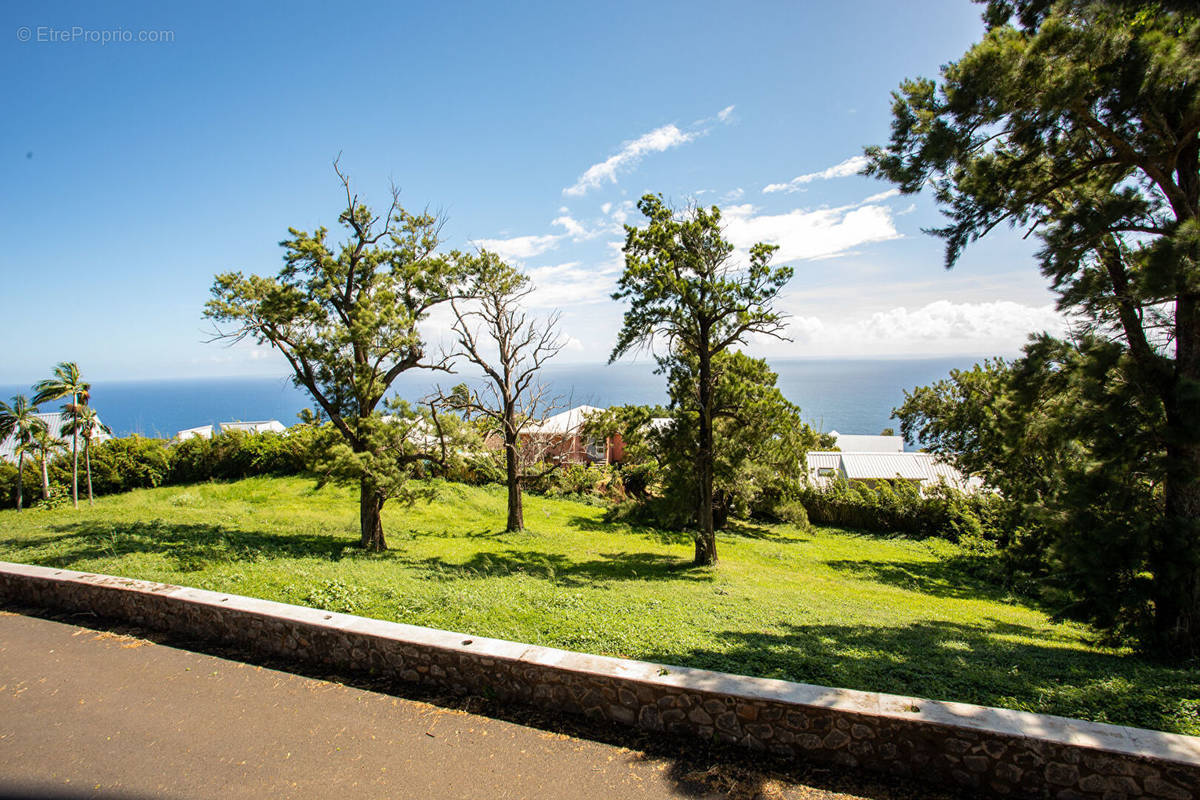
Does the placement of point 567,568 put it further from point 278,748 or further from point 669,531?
point 669,531

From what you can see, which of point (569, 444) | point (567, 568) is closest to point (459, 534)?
point (567, 568)

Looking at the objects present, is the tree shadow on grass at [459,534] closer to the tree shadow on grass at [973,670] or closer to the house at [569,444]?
the house at [569,444]

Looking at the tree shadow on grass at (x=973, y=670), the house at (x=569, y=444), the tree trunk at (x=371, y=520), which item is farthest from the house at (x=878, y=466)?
the tree shadow on grass at (x=973, y=670)

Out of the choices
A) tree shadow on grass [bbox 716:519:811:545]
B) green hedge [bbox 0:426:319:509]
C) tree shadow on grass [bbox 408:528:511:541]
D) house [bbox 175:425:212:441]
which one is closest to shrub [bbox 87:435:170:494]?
green hedge [bbox 0:426:319:509]

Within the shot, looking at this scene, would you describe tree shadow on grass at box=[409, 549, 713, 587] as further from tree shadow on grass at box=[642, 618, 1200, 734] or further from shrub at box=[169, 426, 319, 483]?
shrub at box=[169, 426, 319, 483]

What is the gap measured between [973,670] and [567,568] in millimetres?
9903

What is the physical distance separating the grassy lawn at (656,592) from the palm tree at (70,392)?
2091 millimetres

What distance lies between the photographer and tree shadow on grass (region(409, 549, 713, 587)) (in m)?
12.1

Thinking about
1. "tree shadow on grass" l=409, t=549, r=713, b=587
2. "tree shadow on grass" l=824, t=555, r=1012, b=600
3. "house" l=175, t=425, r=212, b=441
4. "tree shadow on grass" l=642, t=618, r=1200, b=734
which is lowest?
"tree shadow on grass" l=824, t=555, r=1012, b=600

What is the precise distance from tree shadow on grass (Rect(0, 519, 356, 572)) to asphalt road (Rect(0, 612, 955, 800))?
4.20 m

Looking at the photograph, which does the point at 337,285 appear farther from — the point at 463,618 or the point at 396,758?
the point at 396,758

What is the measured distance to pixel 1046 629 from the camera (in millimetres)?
10086

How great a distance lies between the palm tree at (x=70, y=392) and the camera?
20.6 meters

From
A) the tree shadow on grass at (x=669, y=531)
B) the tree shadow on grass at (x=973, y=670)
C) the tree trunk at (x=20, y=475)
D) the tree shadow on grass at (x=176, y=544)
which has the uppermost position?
the tree trunk at (x=20, y=475)
